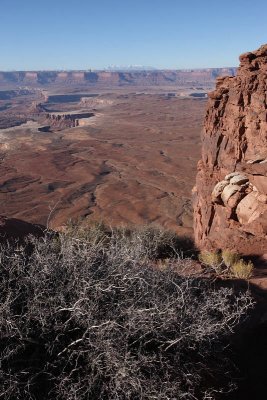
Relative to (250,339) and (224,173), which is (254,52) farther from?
(250,339)

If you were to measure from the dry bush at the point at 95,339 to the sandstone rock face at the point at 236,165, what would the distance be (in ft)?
30.8

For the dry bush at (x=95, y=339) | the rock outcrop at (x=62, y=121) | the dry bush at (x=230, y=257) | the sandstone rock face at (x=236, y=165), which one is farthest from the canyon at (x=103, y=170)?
the sandstone rock face at (x=236, y=165)

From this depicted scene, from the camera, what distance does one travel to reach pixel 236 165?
1648cm

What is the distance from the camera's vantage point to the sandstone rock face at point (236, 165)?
14.7 m

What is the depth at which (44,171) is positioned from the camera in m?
59.6

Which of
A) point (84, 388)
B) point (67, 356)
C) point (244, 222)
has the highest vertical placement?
point (67, 356)

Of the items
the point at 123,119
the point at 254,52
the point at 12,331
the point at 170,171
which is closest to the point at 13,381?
the point at 12,331

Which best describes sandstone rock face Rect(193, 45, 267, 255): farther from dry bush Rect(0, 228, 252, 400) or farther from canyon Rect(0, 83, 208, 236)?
dry bush Rect(0, 228, 252, 400)

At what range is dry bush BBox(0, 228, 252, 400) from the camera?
4.48 metres

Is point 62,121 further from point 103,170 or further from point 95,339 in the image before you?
point 95,339

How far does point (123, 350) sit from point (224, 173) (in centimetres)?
1352

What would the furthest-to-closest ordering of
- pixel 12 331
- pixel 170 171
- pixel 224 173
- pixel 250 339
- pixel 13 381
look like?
pixel 170 171 → pixel 224 173 → pixel 250 339 → pixel 12 331 → pixel 13 381

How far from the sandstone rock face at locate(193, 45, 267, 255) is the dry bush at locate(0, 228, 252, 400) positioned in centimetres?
938

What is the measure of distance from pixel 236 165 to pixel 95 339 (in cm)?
1303
